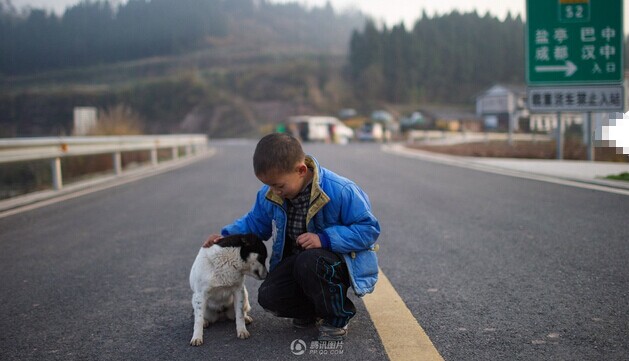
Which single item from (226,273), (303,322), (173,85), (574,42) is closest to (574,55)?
(574,42)

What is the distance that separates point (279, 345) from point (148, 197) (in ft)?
23.0

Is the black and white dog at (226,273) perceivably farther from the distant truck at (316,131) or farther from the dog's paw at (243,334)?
the distant truck at (316,131)

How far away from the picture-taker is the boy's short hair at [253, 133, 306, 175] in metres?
2.91

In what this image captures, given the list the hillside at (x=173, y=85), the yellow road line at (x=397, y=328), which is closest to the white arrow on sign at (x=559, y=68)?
the yellow road line at (x=397, y=328)

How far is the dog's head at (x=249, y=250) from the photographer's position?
3139 mm

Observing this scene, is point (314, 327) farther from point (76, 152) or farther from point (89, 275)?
point (76, 152)

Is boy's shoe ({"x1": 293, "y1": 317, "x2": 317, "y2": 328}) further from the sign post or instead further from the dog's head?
the sign post

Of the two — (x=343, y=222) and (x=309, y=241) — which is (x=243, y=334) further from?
(x=343, y=222)

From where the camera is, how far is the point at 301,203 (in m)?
3.17

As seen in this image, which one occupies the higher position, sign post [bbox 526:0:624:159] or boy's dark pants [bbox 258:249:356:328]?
sign post [bbox 526:0:624:159]

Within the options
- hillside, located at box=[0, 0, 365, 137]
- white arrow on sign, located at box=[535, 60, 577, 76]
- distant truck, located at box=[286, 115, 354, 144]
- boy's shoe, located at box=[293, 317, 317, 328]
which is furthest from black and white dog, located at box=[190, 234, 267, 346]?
distant truck, located at box=[286, 115, 354, 144]

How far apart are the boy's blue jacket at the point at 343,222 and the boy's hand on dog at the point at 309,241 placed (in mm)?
41

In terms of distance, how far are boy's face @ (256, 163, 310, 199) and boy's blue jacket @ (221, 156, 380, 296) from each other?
8cm

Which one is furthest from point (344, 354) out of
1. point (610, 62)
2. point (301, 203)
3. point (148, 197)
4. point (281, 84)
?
point (281, 84)
